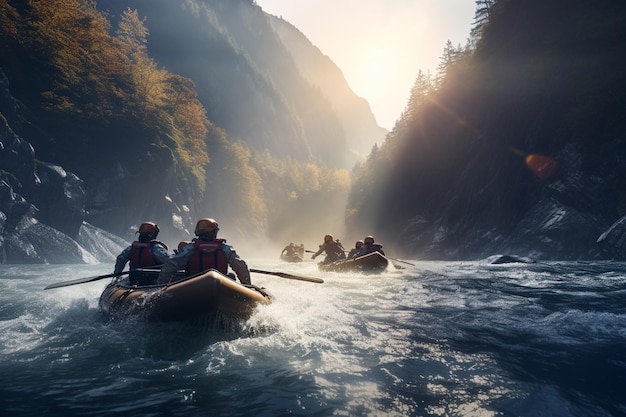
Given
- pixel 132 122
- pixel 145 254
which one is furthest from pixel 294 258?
pixel 145 254

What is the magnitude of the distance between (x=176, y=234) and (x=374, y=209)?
29434mm

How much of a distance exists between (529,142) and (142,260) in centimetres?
2837

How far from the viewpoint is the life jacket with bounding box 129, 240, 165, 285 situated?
7441mm

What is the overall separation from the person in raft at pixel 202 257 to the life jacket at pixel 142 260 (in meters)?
1.33

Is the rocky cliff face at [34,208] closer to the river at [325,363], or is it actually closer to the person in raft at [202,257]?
the river at [325,363]

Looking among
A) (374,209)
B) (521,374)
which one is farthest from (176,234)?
(521,374)

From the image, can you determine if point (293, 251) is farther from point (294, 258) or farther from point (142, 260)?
point (142, 260)

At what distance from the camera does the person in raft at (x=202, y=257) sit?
6.14 meters

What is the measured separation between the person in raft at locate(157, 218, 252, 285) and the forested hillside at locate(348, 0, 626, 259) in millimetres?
20578

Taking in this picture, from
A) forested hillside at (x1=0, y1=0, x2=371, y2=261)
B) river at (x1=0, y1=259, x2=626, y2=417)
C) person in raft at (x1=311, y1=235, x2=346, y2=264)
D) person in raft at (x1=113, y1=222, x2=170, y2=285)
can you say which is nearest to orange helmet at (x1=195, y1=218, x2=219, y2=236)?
person in raft at (x1=113, y1=222, x2=170, y2=285)

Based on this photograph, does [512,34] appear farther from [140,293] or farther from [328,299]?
[140,293]

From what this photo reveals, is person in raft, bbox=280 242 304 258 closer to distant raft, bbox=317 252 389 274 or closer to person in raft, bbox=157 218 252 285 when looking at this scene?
distant raft, bbox=317 252 389 274

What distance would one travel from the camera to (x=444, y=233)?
33531 mm

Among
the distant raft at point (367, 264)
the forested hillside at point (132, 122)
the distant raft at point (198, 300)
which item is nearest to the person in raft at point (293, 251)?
the distant raft at point (367, 264)
